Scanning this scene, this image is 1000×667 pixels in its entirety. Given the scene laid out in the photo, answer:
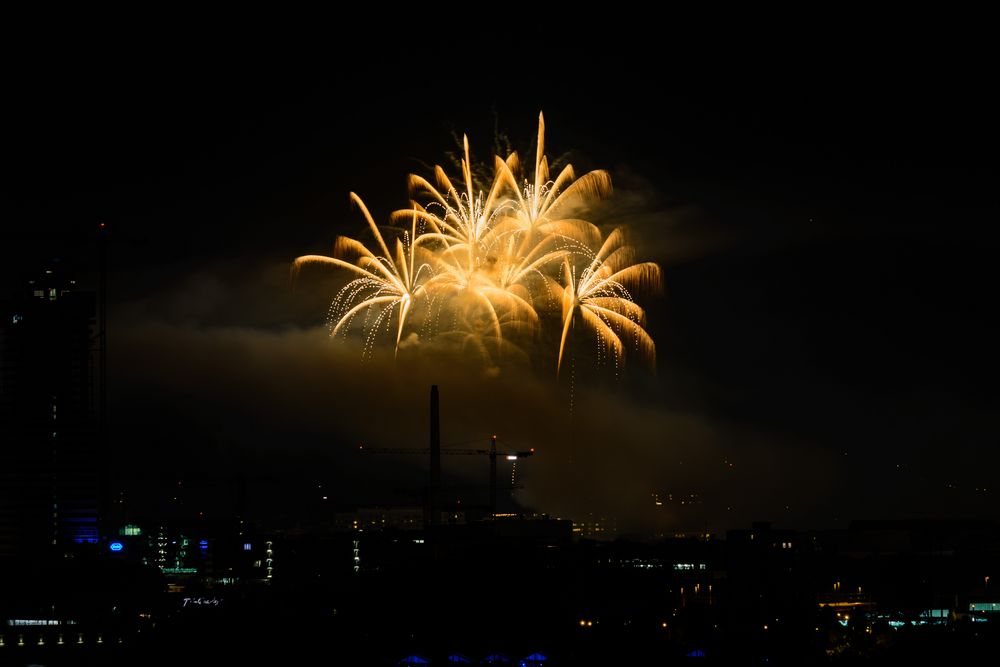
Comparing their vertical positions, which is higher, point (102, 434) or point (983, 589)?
point (102, 434)

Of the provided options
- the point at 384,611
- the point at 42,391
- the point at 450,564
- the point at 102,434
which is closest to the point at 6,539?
the point at 42,391

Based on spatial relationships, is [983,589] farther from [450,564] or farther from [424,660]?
[424,660]

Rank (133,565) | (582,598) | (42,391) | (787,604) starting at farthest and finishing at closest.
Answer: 1. (42,391)
2. (133,565)
3. (582,598)
4. (787,604)

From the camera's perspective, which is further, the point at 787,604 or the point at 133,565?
the point at 133,565

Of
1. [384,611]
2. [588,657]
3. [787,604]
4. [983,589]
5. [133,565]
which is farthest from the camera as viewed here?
[133,565]

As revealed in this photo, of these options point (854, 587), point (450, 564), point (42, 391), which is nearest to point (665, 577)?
point (854, 587)

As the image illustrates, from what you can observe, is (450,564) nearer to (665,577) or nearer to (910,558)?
(665,577)
